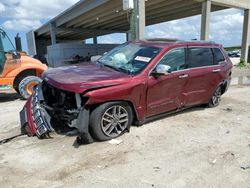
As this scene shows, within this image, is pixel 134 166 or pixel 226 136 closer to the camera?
pixel 134 166

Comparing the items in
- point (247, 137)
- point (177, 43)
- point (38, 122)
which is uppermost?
point (177, 43)

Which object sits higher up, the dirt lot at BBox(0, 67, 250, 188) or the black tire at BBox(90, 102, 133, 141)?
the black tire at BBox(90, 102, 133, 141)

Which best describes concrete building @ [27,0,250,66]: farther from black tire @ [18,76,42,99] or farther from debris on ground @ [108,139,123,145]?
debris on ground @ [108,139,123,145]

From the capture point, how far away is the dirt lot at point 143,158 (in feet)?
10.6

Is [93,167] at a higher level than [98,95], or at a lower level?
lower

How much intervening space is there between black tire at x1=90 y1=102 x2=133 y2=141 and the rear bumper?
2.76 feet

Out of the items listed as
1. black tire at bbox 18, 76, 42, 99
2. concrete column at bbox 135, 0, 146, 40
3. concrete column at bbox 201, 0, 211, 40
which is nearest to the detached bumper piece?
black tire at bbox 18, 76, 42, 99

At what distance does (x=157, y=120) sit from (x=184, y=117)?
0.72 metres

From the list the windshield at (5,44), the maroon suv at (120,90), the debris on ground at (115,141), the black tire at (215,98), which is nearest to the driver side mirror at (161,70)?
the maroon suv at (120,90)

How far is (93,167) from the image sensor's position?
11.6 ft

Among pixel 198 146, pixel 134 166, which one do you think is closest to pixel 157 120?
pixel 198 146

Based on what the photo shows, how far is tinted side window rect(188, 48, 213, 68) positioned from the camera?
5.56 metres

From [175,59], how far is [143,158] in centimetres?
236

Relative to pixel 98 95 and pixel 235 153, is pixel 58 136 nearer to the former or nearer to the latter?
pixel 98 95
